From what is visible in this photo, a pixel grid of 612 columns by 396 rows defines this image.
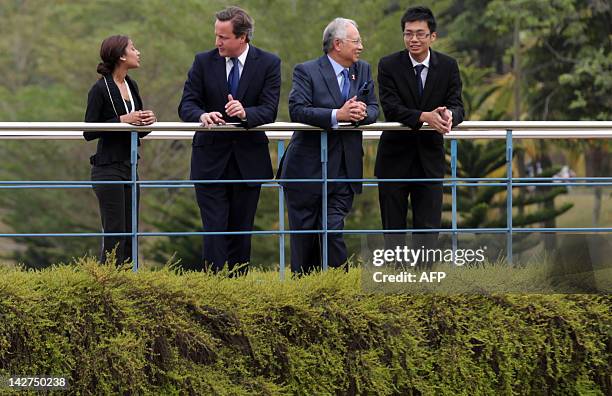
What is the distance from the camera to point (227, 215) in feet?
31.1

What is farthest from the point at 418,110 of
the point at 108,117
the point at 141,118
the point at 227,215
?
the point at 108,117

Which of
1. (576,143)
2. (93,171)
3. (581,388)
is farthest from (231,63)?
(576,143)

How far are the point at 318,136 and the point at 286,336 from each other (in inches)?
60.8

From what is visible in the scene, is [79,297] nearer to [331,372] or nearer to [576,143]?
[331,372]

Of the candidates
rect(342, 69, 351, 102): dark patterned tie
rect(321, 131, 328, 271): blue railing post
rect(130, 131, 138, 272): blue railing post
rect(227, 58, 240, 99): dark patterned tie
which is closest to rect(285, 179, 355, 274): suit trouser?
rect(321, 131, 328, 271): blue railing post

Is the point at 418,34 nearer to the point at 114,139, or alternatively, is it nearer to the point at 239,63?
the point at 239,63

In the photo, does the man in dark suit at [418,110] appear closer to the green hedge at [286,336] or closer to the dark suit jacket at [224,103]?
A: the dark suit jacket at [224,103]

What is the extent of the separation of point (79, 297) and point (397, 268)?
1.70m

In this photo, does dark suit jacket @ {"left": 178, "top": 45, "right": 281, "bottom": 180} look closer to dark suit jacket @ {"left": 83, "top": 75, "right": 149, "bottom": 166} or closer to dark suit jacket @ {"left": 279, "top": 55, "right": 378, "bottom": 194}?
dark suit jacket @ {"left": 279, "top": 55, "right": 378, "bottom": 194}

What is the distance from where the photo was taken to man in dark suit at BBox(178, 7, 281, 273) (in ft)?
30.9

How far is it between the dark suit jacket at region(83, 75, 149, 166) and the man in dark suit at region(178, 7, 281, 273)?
0.37 metres

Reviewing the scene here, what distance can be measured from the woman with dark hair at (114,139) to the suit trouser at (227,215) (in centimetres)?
46

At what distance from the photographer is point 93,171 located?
9.53m

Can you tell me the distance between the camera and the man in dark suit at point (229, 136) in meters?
9.43
